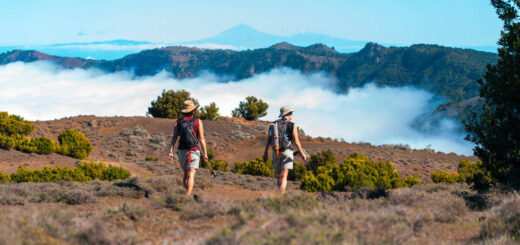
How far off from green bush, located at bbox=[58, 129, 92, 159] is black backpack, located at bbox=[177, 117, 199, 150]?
43.2 ft

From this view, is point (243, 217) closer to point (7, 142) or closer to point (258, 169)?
point (258, 169)

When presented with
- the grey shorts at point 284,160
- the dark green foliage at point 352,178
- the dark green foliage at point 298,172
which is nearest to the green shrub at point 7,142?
the dark green foliage at point 298,172

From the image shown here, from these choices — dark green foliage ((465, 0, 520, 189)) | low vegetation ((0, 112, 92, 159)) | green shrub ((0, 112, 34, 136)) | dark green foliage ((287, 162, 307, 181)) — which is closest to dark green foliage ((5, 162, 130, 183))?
low vegetation ((0, 112, 92, 159))

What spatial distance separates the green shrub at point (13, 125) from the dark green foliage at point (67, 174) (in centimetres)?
737

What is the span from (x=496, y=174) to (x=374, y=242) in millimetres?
5509

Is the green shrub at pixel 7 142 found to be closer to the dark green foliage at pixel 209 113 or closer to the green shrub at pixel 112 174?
the green shrub at pixel 112 174

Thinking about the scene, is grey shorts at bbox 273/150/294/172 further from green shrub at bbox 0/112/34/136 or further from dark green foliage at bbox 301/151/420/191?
green shrub at bbox 0/112/34/136

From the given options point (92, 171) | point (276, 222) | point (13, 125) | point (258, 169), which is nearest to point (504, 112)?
point (276, 222)

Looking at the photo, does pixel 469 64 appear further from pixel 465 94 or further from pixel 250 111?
pixel 250 111


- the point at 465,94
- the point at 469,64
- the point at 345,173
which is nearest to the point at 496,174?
the point at 345,173

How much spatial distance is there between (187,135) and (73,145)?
13.5m

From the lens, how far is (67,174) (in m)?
13.5

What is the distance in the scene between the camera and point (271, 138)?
823 cm

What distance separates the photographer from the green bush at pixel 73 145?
19047 millimetres
